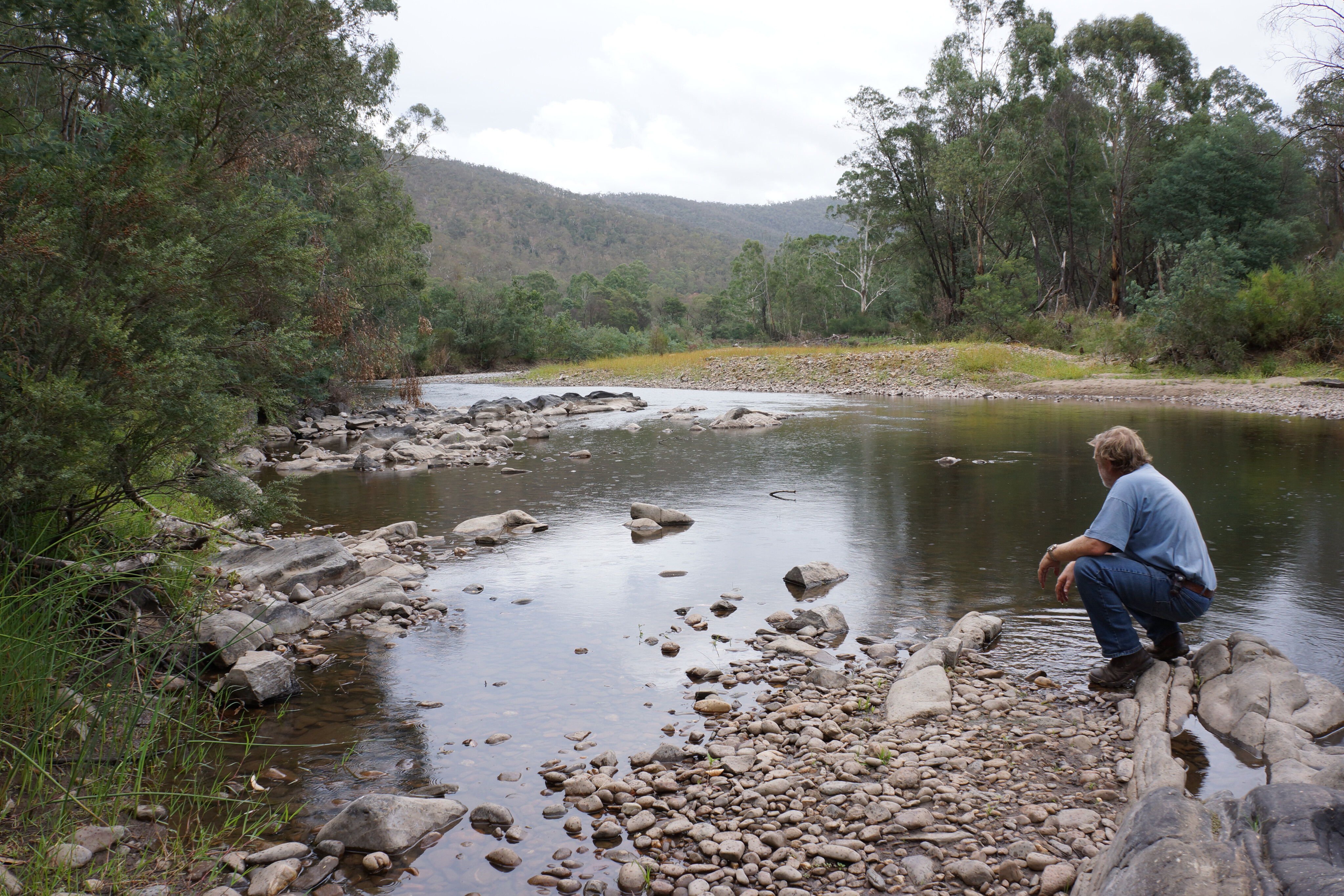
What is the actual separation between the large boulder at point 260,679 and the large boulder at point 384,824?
1.66 m

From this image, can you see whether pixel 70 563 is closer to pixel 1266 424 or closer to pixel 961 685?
pixel 961 685

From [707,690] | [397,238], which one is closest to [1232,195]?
[397,238]

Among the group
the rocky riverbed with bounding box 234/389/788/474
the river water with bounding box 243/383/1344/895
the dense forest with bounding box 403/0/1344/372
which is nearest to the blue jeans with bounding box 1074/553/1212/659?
the river water with bounding box 243/383/1344/895

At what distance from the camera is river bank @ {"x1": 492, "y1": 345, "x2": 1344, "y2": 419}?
22500mm

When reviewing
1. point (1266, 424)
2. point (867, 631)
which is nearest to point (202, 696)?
point (867, 631)

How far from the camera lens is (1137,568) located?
4.86 meters

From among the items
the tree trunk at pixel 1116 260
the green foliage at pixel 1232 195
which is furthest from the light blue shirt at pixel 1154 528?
the green foliage at pixel 1232 195

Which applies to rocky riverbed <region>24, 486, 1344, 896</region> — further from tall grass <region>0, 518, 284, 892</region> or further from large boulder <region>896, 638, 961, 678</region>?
tall grass <region>0, 518, 284, 892</region>

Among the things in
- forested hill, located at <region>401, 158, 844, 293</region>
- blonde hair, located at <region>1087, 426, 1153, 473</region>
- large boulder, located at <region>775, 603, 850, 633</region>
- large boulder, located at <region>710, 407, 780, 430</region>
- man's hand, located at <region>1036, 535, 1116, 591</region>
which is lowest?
large boulder, located at <region>775, 603, 850, 633</region>

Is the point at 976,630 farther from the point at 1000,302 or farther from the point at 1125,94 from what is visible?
the point at 1125,94

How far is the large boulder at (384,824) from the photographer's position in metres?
3.43

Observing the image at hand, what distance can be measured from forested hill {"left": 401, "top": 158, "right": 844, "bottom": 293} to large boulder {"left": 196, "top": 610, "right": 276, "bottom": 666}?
84.8 metres

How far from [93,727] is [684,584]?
4.75 metres

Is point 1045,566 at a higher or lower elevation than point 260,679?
higher
